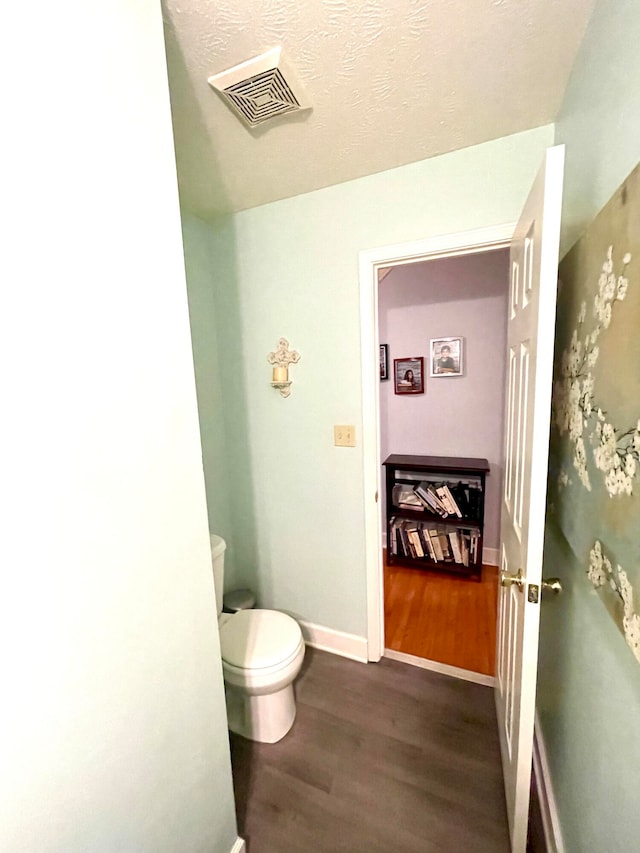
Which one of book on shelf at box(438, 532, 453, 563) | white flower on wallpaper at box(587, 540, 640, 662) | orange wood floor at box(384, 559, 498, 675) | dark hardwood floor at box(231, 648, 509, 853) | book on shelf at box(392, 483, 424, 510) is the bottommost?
dark hardwood floor at box(231, 648, 509, 853)

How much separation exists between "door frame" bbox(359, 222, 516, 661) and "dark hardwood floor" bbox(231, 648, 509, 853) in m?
0.29

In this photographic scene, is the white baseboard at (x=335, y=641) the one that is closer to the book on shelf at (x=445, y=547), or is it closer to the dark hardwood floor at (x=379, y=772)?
the dark hardwood floor at (x=379, y=772)

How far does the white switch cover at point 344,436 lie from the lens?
168 centimetres

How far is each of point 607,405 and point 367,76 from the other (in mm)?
1125

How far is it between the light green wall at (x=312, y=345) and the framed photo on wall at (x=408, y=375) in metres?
Result: 1.23

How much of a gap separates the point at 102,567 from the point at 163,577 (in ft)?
0.53

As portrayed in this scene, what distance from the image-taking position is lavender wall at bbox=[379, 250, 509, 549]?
2.42 meters

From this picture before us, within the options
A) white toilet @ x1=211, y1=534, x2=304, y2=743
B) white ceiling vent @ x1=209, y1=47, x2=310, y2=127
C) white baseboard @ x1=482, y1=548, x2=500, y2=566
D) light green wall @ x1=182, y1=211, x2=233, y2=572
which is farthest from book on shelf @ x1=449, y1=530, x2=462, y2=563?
white ceiling vent @ x1=209, y1=47, x2=310, y2=127

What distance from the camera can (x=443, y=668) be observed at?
5.75 feet

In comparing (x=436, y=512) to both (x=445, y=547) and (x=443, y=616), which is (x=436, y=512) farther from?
(x=443, y=616)

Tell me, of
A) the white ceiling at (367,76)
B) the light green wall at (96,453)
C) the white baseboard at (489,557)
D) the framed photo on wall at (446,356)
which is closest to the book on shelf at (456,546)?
the white baseboard at (489,557)

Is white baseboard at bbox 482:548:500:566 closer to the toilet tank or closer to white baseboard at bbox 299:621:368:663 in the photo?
white baseboard at bbox 299:621:368:663

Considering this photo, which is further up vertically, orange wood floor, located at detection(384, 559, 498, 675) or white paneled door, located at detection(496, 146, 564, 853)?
white paneled door, located at detection(496, 146, 564, 853)

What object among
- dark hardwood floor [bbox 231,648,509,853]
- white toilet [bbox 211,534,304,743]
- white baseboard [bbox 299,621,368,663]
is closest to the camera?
dark hardwood floor [bbox 231,648,509,853]
